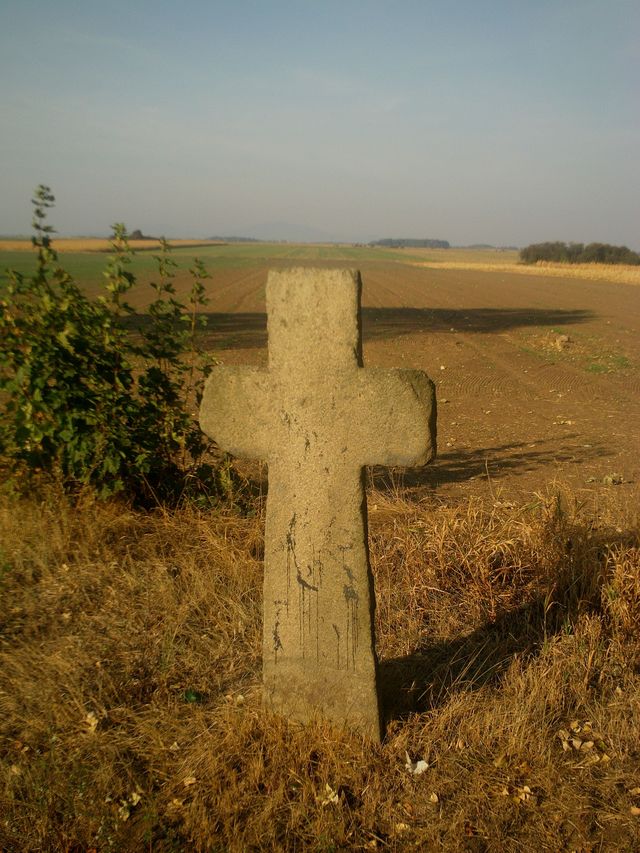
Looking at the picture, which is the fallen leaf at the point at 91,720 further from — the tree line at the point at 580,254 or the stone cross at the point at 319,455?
the tree line at the point at 580,254

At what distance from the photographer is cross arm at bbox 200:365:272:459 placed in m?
2.45

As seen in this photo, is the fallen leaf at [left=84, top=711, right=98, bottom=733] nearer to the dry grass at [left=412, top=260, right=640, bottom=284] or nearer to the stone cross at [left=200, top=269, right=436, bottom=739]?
the stone cross at [left=200, top=269, right=436, bottom=739]

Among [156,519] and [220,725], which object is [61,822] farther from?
[156,519]

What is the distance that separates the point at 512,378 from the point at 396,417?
35.9 ft

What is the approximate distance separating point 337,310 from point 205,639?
1799 millimetres

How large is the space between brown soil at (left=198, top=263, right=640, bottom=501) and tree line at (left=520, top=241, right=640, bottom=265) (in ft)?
167

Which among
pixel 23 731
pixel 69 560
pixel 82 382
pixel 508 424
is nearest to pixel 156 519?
pixel 69 560

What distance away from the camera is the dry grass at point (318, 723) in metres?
2.12

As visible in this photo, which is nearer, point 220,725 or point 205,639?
point 220,725

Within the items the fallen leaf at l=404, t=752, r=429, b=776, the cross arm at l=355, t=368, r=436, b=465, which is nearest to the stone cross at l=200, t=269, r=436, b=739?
the cross arm at l=355, t=368, r=436, b=465

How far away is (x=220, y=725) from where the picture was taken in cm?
248

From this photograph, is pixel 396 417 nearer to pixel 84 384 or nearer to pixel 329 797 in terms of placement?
pixel 329 797

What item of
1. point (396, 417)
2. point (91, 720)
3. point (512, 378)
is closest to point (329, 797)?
point (91, 720)

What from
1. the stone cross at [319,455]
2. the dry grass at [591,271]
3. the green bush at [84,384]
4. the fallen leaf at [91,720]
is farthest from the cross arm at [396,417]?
the dry grass at [591,271]
